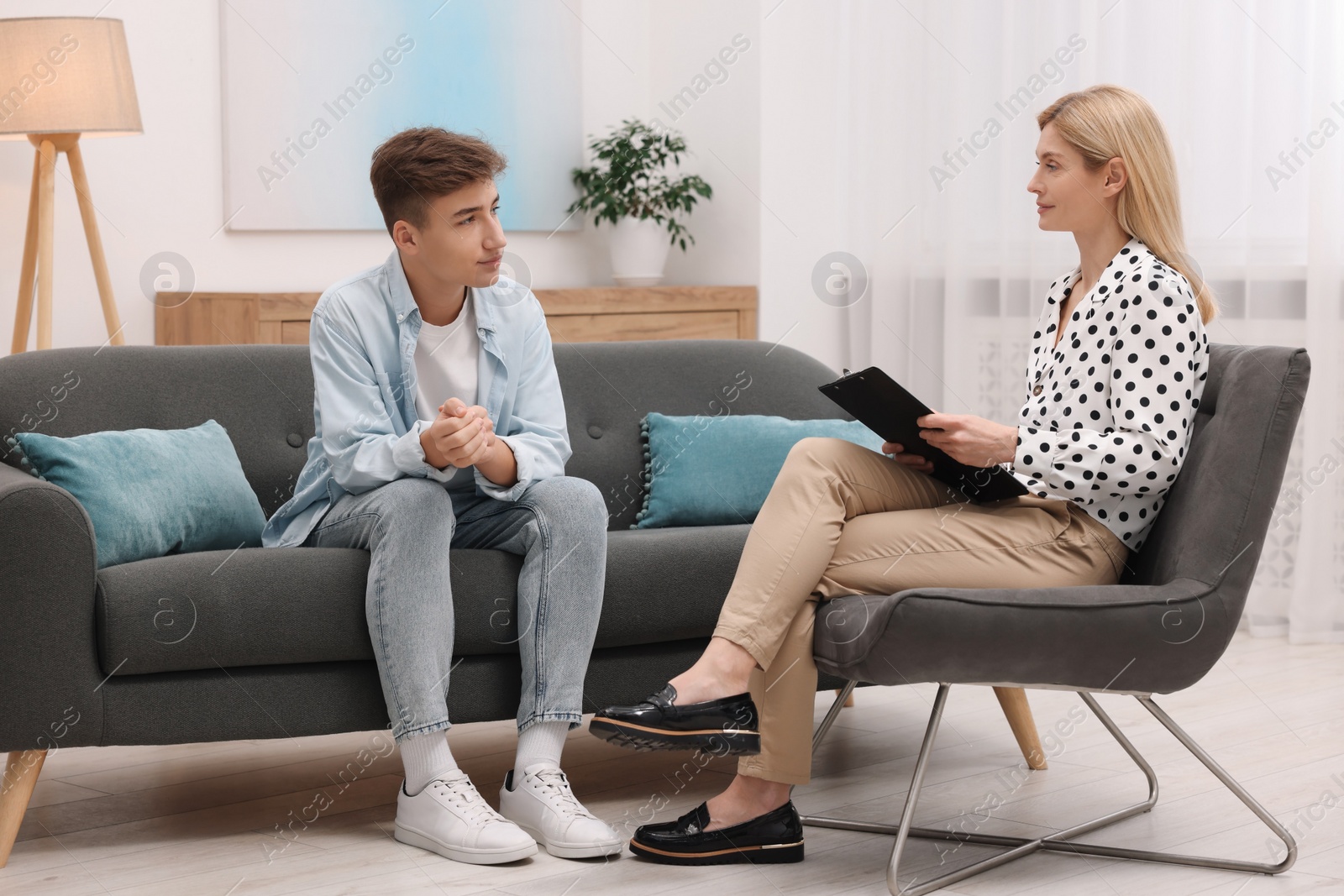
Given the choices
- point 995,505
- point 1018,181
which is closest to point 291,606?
point 995,505

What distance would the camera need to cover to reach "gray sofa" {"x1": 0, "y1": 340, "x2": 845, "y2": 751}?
1967 mm

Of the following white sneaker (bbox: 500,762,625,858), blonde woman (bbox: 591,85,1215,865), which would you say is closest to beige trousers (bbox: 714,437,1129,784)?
blonde woman (bbox: 591,85,1215,865)

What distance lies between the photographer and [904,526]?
1995mm

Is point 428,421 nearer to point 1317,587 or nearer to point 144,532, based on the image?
point 144,532

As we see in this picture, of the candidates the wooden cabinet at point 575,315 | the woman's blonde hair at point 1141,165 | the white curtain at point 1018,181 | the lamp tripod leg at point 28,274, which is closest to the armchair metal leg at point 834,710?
the woman's blonde hair at point 1141,165

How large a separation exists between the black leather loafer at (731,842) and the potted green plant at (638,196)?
293 centimetres

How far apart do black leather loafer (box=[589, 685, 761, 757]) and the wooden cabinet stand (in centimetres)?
202

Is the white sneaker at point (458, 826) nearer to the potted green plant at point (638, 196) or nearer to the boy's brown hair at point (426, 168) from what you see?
the boy's brown hair at point (426, 168)

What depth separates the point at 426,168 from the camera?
222cm

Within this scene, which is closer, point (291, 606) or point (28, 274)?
point (291, 606)

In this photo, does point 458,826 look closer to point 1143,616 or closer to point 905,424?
point 905,424

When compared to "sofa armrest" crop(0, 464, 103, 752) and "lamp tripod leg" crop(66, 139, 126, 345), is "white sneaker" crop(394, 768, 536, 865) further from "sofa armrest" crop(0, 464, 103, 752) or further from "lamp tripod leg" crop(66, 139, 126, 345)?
"lamp tripod leg" crop(66, 139, 126, 345)

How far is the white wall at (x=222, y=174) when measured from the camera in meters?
3.86

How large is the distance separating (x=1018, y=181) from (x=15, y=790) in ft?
10.5
